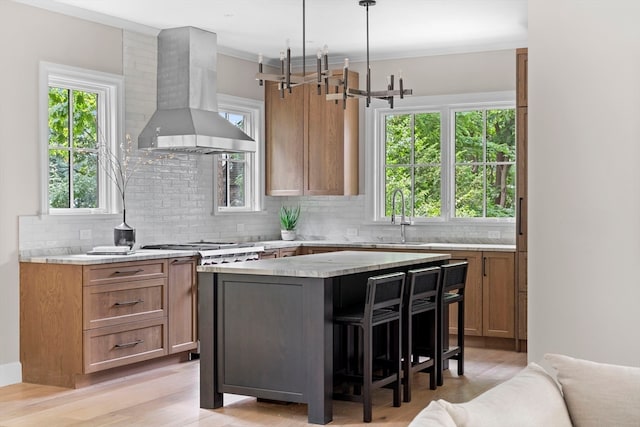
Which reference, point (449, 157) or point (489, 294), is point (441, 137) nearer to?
point (449, 157)

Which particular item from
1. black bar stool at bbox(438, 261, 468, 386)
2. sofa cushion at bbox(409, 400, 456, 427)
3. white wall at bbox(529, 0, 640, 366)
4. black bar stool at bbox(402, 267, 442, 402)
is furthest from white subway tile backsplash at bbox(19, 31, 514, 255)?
sofa cushion at bbox(409, 400, 456, 427)

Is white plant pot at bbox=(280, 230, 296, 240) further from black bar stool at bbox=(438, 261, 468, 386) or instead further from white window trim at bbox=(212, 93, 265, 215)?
black bar stool at bbox=(438, 261, 468, 386)

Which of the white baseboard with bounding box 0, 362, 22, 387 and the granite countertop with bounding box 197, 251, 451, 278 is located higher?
the granite countertop with bounding box 197, 251, 451, 278

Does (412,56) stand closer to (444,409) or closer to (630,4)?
(630,4)

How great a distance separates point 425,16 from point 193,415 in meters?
3.61

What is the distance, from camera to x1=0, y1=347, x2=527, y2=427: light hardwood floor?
5.03 meters

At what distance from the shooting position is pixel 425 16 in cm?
686

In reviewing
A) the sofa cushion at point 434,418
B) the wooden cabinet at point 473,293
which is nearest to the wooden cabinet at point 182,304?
the wooden cabinet at point 473,293

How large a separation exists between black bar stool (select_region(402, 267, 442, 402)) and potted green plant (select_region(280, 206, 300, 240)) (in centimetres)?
270

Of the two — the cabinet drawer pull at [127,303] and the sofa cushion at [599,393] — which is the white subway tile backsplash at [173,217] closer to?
the cabinet drawer pull at [127,303]

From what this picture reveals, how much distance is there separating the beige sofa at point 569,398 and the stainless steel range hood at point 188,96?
14.3 ft

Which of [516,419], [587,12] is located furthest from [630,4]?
[516,419]

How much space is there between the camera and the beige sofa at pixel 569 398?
8.29 ft

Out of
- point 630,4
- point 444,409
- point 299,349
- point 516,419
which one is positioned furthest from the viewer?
point 299,349
